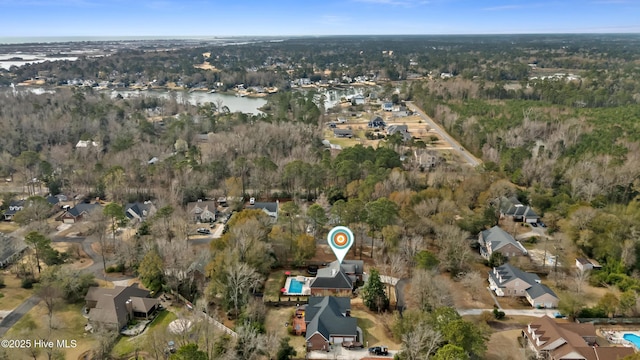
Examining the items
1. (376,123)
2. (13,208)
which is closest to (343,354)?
(13,208)

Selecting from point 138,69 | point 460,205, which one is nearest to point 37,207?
point 460,205

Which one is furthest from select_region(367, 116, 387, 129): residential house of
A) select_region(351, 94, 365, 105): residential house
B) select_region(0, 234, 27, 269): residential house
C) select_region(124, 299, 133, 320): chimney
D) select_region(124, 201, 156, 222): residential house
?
select_region(124, 299, 133, 320): chimney

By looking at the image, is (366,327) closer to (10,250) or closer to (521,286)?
(521,286)

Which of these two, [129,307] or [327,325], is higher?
[129,307]

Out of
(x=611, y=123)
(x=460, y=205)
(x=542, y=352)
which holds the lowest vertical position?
(x=542, y=352)


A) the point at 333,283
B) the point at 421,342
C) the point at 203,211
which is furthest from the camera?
the point at 203,211

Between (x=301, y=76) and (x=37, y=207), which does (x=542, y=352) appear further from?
(x=301, y=76)

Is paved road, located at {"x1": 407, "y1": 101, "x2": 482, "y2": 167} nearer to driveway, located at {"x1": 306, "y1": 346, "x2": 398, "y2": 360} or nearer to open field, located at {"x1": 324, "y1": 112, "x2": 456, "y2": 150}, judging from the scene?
open field, located at {"x1": 324, "y1": 112, "x2": 456, "y2": 150}
